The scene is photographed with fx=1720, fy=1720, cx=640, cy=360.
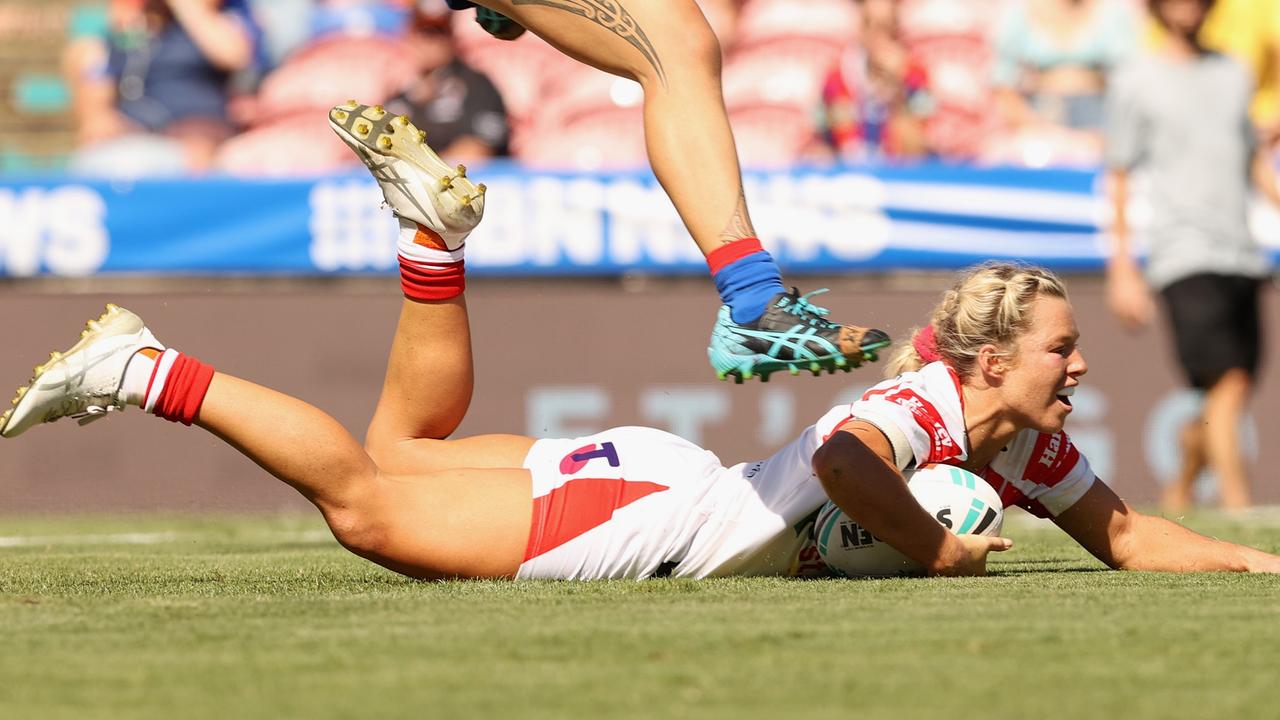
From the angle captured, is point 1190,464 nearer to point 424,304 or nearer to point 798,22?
point 798,22

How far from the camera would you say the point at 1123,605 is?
3.47 metres

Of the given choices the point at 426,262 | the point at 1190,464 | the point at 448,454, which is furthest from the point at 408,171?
the point at 1190,464

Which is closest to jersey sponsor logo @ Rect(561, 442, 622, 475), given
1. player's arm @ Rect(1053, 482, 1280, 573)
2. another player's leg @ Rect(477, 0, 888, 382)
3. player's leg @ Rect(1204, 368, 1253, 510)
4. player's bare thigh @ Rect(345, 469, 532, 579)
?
player's bare thigh @ Rect(345, 469, 532, 579)

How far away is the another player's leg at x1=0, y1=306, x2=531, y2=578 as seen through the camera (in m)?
3.83

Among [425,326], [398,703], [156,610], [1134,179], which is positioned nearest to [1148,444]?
[1134,179]

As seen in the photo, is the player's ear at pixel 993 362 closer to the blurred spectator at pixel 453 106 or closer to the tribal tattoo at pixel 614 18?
the tribal tattoo at pixel 614 18

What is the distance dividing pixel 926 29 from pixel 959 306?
7397 mm

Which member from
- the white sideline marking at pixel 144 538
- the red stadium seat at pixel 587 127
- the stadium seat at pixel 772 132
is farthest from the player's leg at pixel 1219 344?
the white sideline marking at pixel 144 538

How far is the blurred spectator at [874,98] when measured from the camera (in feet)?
31.4

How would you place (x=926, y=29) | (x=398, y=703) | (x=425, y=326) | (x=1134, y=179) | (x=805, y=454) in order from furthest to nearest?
(x=926, y=29) → (x=1134, y=179) → (x=425, y=326) → (x=805, y=454) → (x=398, y=703)

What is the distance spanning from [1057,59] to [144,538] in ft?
20.5

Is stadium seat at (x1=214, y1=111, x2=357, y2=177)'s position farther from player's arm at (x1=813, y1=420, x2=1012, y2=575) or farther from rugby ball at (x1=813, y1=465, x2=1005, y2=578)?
player's arm at (x1=813, y1=420, x2=1012, y2=575)

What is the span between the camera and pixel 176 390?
12.7 ft

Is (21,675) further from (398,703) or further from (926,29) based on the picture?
(926,29)
